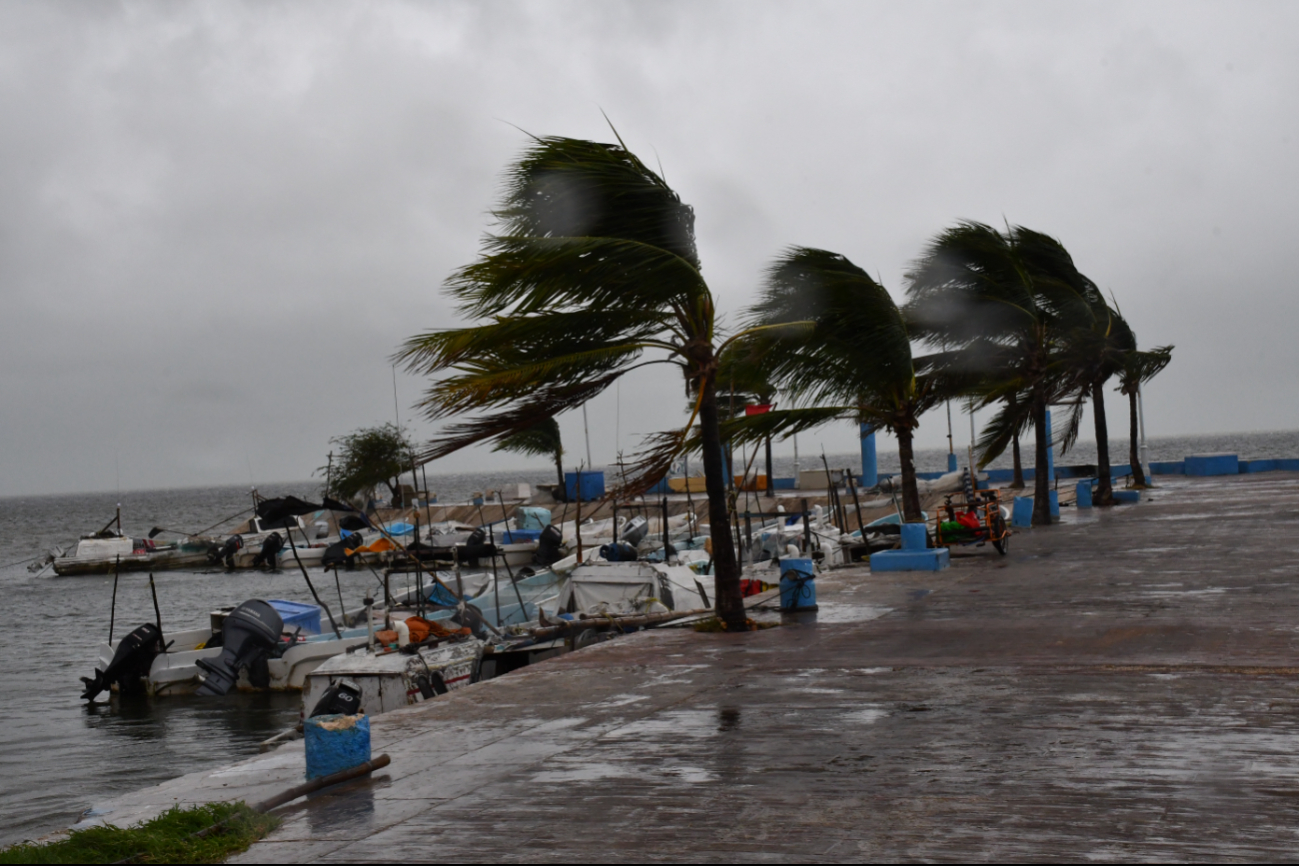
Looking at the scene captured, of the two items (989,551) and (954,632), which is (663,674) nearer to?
(954,632)

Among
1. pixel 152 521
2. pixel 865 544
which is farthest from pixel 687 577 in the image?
pixel 152 521

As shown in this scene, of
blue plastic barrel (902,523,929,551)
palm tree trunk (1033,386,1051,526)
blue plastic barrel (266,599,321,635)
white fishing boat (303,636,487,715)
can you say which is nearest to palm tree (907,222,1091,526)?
palm tree trunk (1033,386,1051,526)

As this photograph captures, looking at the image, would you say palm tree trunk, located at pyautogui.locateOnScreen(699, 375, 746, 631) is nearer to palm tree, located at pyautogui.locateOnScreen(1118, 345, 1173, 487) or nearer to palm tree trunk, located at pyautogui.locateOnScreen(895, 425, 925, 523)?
palm tree trunk, located at pyautogui.locateOnScreen(895, 425, 925, 523)

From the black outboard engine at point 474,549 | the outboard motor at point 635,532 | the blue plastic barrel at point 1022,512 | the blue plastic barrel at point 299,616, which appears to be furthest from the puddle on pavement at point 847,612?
the black outboard engine at point 474,549

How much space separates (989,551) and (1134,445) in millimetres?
21633

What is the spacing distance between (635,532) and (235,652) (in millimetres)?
20858

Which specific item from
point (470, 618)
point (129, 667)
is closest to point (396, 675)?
point (470, 618)

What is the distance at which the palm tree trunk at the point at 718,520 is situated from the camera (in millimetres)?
13016

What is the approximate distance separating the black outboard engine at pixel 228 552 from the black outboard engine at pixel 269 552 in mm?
1034

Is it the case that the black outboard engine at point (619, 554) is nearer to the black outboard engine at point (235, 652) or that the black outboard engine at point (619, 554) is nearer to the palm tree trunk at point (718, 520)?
the black outboard engine at point (235, 652)

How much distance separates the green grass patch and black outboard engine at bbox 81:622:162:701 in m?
17.6

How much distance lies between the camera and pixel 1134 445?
40312mm

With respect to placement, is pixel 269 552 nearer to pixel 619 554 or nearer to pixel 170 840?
pixel 619 554

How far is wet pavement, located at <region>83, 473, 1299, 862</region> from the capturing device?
5414mm
